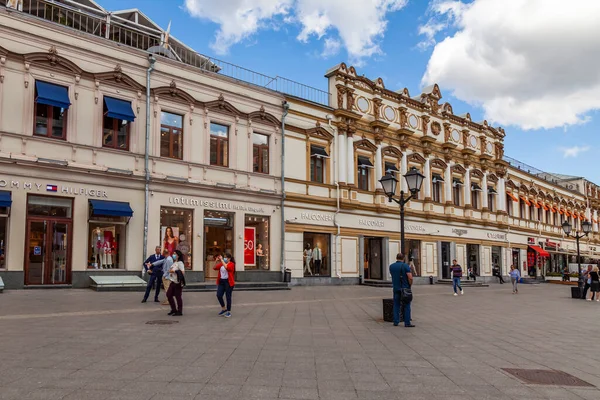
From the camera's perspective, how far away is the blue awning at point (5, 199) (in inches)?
668

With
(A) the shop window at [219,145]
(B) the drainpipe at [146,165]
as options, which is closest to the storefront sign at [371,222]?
(A) the shop window at [219,145]

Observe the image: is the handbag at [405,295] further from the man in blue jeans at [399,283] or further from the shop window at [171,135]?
the shop window at [171,135]

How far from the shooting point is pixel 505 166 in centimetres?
4241

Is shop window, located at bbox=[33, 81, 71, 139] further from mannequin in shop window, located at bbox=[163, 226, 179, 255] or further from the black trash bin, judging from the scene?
the black trash bin

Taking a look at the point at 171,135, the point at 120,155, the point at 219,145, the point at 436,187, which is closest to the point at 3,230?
the point at 120,155

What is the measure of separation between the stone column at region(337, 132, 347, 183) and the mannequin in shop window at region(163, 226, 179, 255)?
10.8 meters

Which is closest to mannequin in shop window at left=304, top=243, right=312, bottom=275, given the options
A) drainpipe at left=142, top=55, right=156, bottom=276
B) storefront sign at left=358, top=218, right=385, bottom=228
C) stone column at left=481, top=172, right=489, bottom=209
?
storefront sign at left=358, top=218, right=385, bottom=228

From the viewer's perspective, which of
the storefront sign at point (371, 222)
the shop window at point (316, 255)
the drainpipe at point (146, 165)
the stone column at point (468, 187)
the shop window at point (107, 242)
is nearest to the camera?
the shop window at point (107, 242)

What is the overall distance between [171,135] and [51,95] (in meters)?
5.34

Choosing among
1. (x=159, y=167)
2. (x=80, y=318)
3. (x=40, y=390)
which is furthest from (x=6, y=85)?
(x=40, y=390)

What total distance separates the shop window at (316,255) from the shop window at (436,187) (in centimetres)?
1111

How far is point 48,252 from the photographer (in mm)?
18344

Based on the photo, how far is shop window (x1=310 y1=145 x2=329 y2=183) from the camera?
A: 27.8 meters

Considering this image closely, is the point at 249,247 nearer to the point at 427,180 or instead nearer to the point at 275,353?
the point at 427,180
